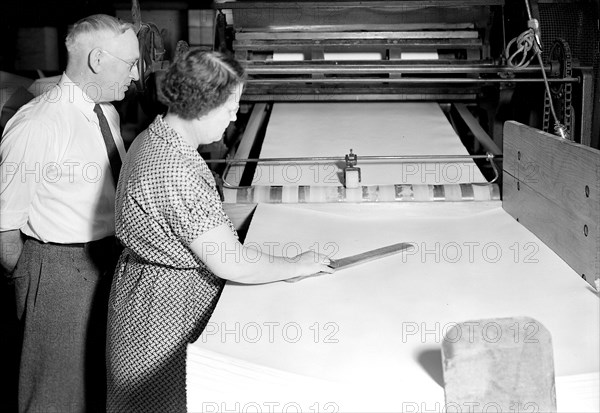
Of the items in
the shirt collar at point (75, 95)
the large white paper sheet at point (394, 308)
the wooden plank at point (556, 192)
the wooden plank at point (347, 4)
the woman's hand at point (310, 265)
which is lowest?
the large white paper sheet at point (394, 308)

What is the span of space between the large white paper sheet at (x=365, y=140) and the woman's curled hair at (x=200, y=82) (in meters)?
0.98

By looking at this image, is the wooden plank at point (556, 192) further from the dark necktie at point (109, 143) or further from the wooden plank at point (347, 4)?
the dark necktie at point (109, 143)

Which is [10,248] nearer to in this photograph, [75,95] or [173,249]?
[75,95]

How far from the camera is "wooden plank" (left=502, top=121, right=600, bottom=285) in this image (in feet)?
5.25

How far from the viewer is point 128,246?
164 centimetres

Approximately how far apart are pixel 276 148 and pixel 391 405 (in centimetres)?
168

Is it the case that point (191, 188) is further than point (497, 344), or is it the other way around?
point (191, 188)

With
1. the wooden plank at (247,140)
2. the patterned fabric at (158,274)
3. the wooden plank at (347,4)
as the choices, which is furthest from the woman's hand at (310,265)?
the wooden plank at (347,4)

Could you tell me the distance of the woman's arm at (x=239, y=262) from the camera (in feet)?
5.00

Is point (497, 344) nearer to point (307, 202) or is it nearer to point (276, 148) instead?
point (307, 202)

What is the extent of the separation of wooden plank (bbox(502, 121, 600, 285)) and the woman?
567mm

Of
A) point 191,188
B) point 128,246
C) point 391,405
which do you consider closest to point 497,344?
point 391,405

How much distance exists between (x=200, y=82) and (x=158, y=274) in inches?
17.5

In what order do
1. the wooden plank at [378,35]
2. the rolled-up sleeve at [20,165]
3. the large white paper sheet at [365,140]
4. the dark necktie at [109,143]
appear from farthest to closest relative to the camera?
the wooden plank at [378,35] < the large white paper sheet at [365,140] < the dark necktie at [109,143] < the rolled-up sleeve at [20,165]
